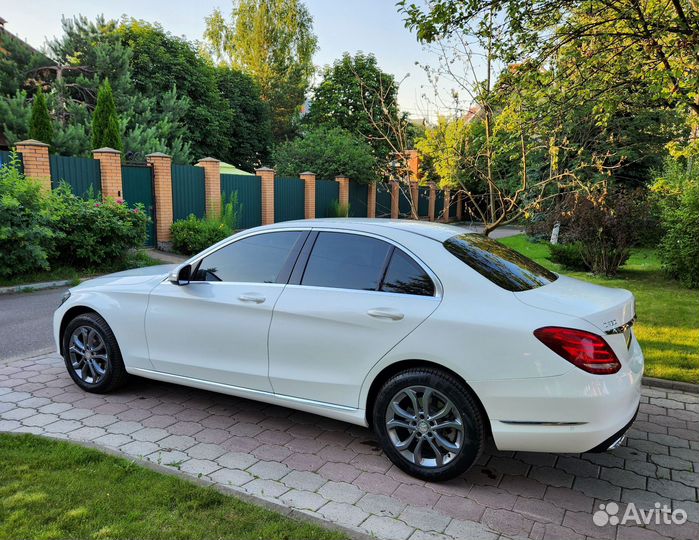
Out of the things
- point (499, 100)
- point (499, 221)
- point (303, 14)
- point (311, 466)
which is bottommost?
point (311, 466)

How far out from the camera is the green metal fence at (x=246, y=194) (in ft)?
57.1

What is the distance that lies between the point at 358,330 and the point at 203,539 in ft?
4.78

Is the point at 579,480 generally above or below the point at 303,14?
below

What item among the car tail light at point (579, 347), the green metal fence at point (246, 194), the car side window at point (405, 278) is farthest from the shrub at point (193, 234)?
the car tail light at point (579, 347)

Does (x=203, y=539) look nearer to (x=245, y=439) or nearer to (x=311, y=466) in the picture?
(x=311, y=466)

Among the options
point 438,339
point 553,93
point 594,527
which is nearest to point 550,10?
point 553,93

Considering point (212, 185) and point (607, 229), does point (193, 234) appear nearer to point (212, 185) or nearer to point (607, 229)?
point (212, 185)

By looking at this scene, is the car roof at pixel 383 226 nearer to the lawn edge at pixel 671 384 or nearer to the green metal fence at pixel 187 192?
the lawn edge at pixel 671 384

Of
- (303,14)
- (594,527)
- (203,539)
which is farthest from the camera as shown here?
(303,14)

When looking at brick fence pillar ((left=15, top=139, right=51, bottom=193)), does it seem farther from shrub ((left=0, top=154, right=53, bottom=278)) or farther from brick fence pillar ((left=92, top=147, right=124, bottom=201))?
shrub ((left=0, top=154, right=53, bottom=278))

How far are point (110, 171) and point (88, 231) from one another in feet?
11.0

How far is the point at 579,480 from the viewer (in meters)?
3.27

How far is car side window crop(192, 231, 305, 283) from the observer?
12.7 ft

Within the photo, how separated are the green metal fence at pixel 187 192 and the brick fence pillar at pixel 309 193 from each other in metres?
5.51
